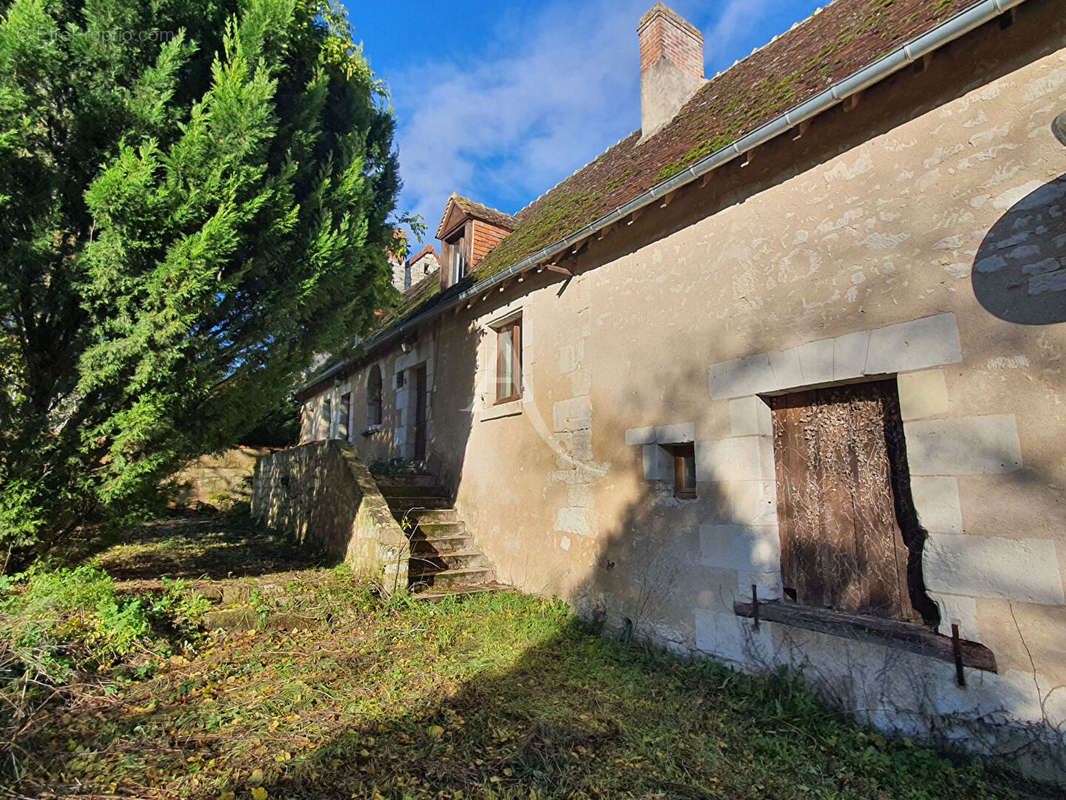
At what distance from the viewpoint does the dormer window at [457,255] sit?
8969 millimetres

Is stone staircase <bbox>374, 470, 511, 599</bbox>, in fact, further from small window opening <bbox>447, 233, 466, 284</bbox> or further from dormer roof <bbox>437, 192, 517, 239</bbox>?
dormer roof <bbox>437, 192, 517, 239</bbox>

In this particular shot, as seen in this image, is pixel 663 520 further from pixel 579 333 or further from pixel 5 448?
pixel 5 448

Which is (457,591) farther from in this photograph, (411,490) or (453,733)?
(453,733)

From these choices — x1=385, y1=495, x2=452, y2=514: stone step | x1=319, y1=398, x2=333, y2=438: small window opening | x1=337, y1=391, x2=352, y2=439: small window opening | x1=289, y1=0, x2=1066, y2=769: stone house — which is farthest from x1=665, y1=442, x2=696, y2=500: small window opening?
x1=319, y1=398, x2=333, y2=438: small window opening

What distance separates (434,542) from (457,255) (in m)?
4.79

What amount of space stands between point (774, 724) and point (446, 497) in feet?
16.9

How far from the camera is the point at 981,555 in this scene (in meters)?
2.91

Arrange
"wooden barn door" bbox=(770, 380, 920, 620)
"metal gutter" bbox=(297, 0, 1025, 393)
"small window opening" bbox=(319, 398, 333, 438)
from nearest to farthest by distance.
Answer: "metal gutter" bbox=(297, 0, 1025, 393) → "wooden barn door" bbox=(770, 380, 920, 620) → "small window opening" bbox=(319, 398, 333, 438)

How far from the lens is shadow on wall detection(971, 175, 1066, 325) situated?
2805 millimetres

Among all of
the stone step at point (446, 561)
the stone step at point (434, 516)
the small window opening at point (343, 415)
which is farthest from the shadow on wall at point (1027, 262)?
the small window opening at point (343, 415)

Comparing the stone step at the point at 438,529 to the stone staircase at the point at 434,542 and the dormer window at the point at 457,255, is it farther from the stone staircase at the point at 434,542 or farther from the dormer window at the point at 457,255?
the dormer window at the point at 457,255

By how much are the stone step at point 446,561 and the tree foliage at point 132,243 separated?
96.6 inches

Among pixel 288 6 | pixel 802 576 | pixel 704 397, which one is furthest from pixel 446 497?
pixel 288 6

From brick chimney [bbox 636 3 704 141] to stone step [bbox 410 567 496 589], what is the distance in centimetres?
575
